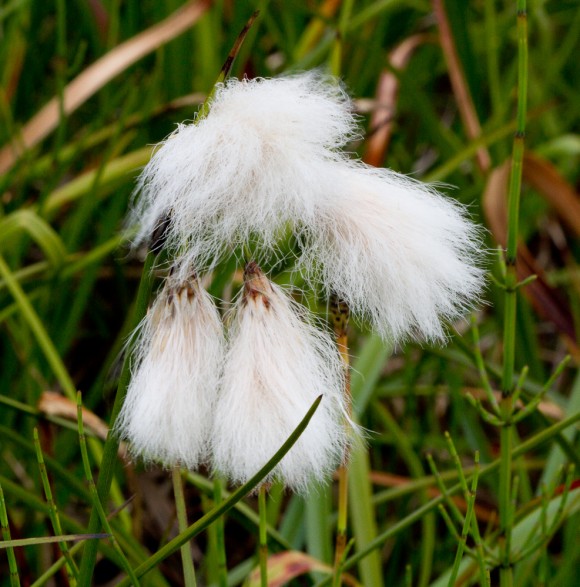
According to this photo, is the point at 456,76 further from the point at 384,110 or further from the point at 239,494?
the point at 239,494

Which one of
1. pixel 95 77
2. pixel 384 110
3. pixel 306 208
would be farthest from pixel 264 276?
pixel 384 110

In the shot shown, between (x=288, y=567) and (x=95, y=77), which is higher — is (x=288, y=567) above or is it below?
below

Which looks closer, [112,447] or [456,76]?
[112,447]

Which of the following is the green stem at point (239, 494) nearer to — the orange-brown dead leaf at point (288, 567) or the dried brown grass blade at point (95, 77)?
the orange-brown dead leaf at point (288, 567)

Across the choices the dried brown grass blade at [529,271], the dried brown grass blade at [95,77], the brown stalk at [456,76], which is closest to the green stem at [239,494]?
the dried brown grass blade at [529,271]

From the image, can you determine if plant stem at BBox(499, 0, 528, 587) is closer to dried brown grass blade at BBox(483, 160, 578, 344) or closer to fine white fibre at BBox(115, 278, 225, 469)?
fine white fibre at BBox(115, 278, 225, 469)

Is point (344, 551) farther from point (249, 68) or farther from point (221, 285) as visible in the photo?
point (249, 68)

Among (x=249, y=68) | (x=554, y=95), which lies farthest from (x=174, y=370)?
(x=554, y=95)
